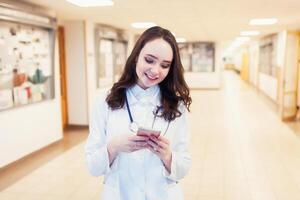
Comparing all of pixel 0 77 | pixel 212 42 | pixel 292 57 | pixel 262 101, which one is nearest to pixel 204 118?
pixel 292 57

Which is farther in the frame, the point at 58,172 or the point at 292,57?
the point at 292,57

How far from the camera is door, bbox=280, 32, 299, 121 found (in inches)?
323

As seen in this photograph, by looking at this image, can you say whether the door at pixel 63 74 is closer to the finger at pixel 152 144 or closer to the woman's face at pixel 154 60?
→ the woman's face at pixel 154 60

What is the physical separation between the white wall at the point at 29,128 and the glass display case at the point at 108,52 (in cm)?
185

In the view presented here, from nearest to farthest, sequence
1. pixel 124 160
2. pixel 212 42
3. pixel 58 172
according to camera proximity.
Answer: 1. pixel 124 160
2. pixel 58 172
3. pixel 212 42

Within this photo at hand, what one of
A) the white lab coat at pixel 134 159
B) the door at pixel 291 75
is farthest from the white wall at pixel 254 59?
the white lab coat at pixel 134 159

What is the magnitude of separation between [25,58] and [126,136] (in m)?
4.02

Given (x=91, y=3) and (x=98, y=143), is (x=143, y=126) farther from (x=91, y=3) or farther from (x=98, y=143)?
(x=91, y=3)

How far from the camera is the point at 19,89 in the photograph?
4582 mm

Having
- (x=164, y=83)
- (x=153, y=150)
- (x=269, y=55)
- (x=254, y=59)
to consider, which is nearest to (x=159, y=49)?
(x=164, y=83)

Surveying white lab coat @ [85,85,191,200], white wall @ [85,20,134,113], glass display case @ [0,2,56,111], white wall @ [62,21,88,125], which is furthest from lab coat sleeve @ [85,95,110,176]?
white wall @ [62,21,88,125]

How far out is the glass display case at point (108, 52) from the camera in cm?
748

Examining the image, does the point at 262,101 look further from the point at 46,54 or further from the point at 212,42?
the point at 46,54

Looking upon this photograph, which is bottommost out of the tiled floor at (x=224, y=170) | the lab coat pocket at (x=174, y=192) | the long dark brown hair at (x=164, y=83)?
the tiled floor at (x=224, y=170)
